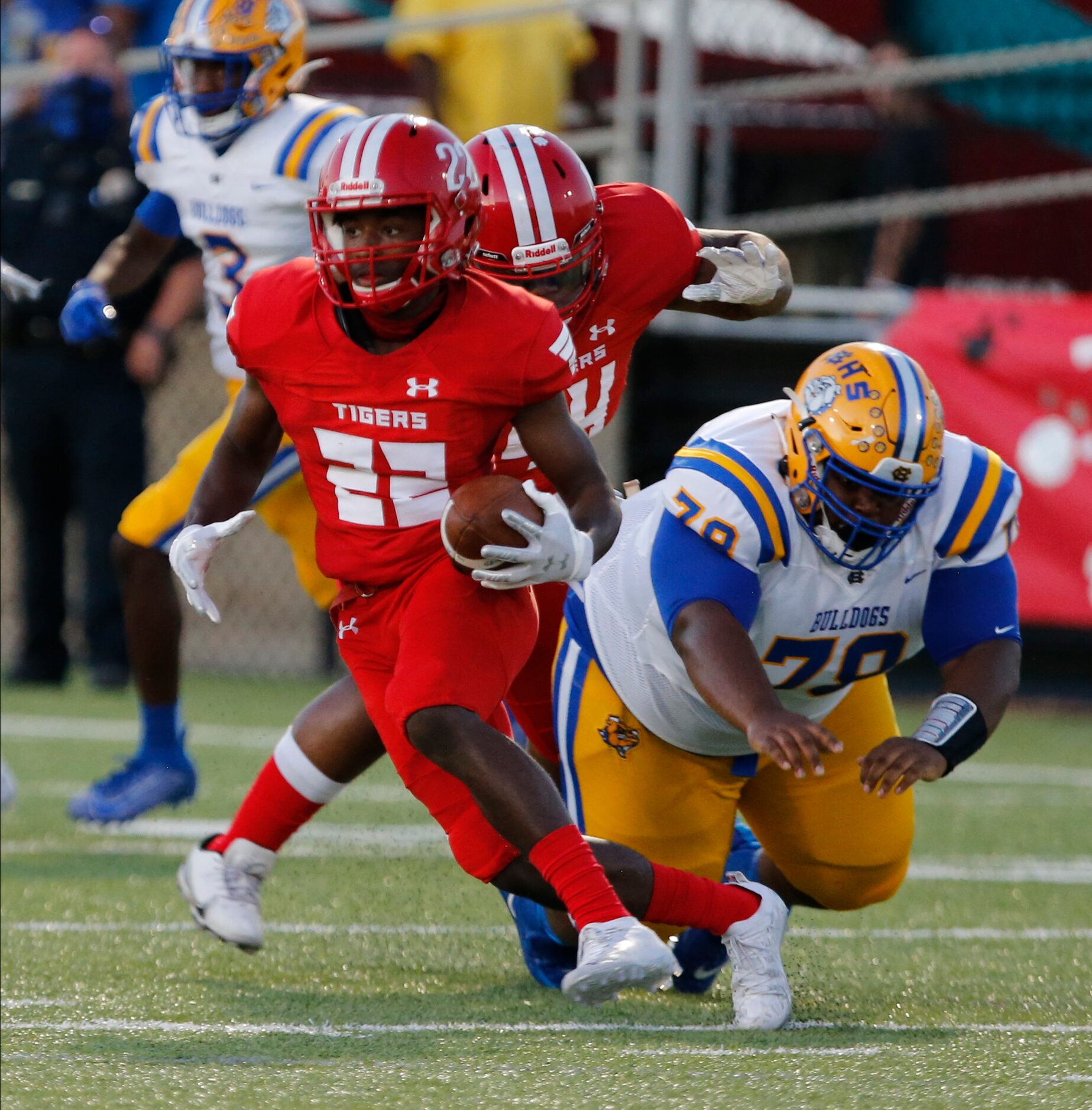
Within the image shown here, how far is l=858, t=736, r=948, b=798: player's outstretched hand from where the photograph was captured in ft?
10.3

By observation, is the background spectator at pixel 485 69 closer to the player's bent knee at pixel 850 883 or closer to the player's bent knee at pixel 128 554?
the player's bent knee at pixel 128 554

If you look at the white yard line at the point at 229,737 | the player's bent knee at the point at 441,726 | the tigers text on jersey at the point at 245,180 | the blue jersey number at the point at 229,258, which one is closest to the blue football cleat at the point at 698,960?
the player's bent knee at the point at 441,726

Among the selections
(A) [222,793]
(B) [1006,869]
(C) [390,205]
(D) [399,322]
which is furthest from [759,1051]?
(A) [222,793]

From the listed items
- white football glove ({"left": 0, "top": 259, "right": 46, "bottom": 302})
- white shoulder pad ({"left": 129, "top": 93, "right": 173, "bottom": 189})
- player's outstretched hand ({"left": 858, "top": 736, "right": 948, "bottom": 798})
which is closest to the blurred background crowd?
white shoulder pad ({"left": 129, "top": 93, "right": 173, "bottom": 189})

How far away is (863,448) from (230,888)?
1.40 m

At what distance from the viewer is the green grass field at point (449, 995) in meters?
2.71

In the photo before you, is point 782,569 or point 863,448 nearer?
point 863,448

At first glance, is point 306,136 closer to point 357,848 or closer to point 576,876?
point 357,848

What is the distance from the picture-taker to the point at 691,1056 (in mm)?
2918

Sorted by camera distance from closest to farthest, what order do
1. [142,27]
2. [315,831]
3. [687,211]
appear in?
[315,831] → [687,211] → [142,27]

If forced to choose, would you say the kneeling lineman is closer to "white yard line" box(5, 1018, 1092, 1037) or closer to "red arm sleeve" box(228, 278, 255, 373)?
"white yard line" box(5, 1018, 1092, 1037)

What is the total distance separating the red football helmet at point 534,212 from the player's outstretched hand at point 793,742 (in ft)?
3.23

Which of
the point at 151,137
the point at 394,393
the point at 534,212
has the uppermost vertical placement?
the point at 534,212

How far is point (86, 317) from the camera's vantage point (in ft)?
15.1
